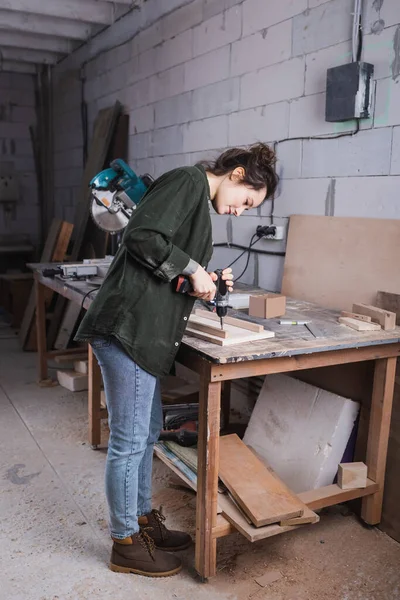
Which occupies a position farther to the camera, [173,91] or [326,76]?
[173,91]

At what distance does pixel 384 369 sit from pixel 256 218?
1207mm

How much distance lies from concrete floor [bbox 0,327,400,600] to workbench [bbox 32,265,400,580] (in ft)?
0.39

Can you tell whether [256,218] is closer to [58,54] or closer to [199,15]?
[199,15]

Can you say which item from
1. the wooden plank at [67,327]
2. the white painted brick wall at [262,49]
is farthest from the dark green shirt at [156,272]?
the wooden plank at [67,327]

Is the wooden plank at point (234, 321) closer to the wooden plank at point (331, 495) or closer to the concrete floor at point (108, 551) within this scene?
the wooden plank at point (331, 495)

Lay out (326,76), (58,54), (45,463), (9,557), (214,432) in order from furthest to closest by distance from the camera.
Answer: (58,54)
(45,463)
(326,76)
(9,557)
(214,432)

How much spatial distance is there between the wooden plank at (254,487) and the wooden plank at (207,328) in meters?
0.53

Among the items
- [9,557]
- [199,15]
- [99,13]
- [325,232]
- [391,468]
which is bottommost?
[9,557]

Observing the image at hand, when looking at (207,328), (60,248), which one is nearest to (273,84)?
(207,328)

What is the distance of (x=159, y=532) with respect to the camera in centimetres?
197

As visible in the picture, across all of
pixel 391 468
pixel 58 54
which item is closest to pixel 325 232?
pixel 391 468

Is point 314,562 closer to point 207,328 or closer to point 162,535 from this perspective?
point 162,535

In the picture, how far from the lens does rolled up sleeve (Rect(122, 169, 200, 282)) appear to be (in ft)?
5.00

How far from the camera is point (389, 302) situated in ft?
6.94
